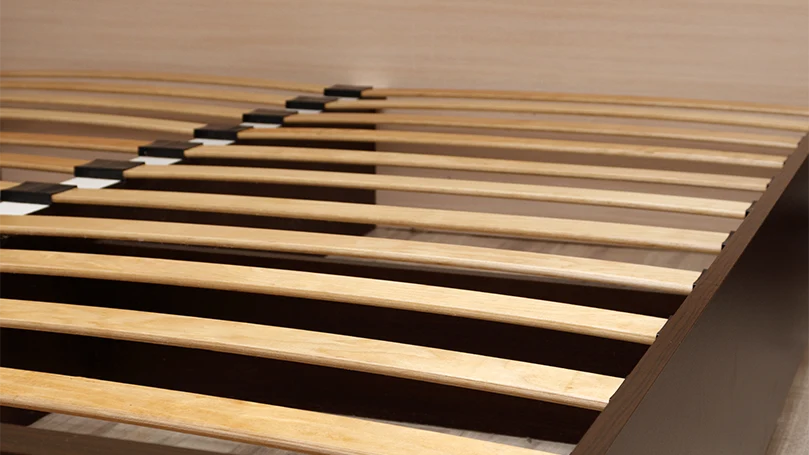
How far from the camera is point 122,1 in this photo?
2.60m

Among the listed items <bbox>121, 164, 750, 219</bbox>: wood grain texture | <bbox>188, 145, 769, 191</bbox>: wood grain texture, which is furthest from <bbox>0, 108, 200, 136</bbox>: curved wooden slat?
<bbox>121, 164, 750, 219</bbox>: wood grain texture

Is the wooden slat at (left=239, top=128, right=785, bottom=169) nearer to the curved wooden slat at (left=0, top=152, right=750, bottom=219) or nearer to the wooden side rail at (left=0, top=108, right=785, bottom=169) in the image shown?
the wooden side rail at (left=0, top=108, right=785, bottom=169)

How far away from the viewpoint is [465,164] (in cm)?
163

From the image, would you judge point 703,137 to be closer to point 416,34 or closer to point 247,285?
point 416,34

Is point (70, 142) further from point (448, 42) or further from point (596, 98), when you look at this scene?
point (596, 98)

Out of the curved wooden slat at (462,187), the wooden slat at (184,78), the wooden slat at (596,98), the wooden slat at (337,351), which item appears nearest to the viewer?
the wooden slat at (337,351)

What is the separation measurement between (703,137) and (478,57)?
69 centimetres

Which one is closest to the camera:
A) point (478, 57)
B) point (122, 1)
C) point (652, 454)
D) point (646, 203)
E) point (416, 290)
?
point (652, 454)

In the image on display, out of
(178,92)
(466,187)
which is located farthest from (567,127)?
(178,92)

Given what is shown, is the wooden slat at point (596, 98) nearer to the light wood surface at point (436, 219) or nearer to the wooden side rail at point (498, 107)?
the wooden side rail at point (498, 107)

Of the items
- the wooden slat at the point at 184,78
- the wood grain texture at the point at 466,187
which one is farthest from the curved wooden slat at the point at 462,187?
the wooden slat at the point at 184,78

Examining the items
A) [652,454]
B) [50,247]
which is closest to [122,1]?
[50,247]

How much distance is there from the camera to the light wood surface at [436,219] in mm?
1258

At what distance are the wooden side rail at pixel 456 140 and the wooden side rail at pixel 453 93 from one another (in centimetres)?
29
